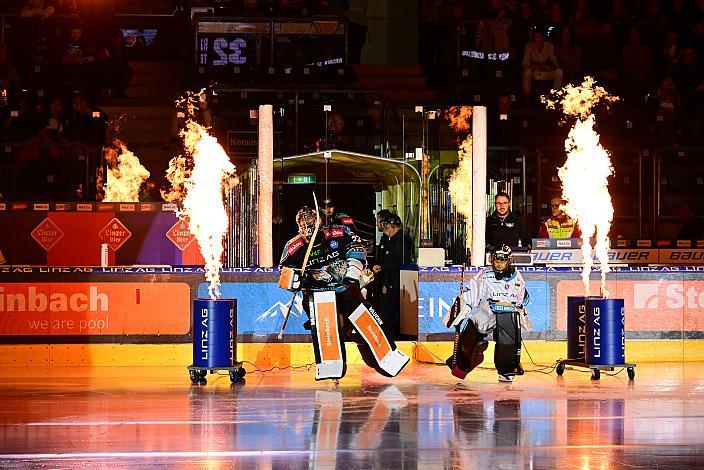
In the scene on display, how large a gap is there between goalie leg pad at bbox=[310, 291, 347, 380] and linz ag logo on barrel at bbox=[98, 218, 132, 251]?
4.67 meters

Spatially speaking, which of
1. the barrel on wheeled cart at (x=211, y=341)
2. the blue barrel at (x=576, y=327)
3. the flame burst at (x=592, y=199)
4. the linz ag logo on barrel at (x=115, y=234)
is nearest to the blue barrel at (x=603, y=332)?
the blue barrel at (x=576, y=327)

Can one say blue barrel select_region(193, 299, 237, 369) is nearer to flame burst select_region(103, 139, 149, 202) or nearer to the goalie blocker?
the goalie blocker

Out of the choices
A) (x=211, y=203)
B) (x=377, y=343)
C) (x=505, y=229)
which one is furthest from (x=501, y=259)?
(x=211, y=203)

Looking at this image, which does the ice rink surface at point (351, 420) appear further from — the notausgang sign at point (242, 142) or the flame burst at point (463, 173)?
the notausgang sign at point (242, 142)

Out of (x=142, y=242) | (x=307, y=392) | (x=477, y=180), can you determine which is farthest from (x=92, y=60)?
(x=307, y=392)

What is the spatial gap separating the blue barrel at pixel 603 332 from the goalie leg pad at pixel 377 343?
7.66 feet

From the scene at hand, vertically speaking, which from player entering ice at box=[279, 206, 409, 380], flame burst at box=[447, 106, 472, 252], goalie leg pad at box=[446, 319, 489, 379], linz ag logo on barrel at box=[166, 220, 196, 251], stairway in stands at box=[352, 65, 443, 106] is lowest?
goalie leg pad at box=[446, 319, 489, 379]

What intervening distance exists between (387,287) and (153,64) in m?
9.55

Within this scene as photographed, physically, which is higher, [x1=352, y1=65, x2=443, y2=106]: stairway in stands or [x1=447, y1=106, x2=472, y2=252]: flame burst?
[x1=352, y1=65, x2=443, y2=106]: stairway in stands

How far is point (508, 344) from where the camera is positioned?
1517 cm

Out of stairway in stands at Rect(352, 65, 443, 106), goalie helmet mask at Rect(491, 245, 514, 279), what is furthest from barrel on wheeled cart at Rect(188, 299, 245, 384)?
stairway in stands at Rect(352, 65, 443, 106)

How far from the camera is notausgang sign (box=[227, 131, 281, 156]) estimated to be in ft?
63.3

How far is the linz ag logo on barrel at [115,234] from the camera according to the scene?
18594 mm

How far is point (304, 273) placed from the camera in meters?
15.1
